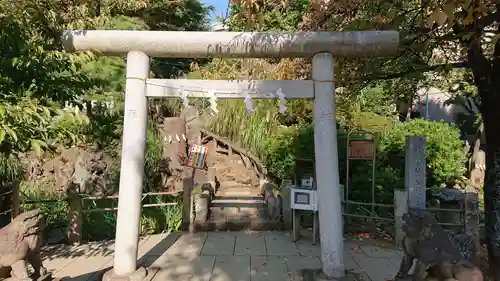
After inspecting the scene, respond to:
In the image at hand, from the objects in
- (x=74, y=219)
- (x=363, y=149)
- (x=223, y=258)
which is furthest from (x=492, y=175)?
(x=74, y=219)

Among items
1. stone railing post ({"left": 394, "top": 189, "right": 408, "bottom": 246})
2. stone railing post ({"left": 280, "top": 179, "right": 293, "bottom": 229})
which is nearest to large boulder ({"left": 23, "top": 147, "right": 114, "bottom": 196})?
stone railing post ({"left": 280, "top": 179, "right": 293, "bottom": 229})

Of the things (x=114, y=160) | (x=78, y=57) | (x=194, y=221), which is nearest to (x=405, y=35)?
(x=78, y=57)

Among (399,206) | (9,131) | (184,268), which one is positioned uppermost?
(9,131)

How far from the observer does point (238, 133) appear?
39.1 feet

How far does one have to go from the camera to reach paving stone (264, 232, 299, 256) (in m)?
6.26

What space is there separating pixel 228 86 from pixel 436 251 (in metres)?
3.08

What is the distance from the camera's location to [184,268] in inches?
222

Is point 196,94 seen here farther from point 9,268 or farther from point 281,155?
point 281,155

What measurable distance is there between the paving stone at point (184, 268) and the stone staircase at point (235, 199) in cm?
167

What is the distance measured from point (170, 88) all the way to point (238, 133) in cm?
688

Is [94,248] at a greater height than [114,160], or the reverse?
[114,160]

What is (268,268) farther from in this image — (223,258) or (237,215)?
(237,215)

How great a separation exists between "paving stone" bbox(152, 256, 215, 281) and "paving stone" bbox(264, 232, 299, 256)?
3.38 feet

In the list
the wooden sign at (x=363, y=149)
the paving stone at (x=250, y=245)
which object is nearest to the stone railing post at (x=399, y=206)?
the wooden sign at (x=363, y=149)
